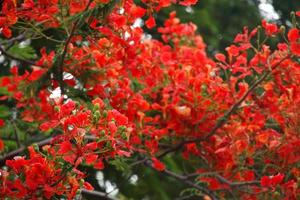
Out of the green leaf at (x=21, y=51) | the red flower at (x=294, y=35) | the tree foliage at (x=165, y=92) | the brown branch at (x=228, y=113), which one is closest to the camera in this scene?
the tree foliage at (x=165, y=92)

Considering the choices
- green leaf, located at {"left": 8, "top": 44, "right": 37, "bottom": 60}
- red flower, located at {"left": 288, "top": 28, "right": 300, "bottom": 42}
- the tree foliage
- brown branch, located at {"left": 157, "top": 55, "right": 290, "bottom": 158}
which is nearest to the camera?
the tree foliage

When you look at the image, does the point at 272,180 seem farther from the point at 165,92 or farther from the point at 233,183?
the point at 165,92

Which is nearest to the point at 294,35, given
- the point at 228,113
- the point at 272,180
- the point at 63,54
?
the point at 228,113

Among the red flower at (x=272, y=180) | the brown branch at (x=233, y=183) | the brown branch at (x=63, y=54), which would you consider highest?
the brown branch at (x=63, y=54)

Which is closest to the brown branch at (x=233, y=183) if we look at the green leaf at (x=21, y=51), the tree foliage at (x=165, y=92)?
the tree foliage at (x=165, y=92)

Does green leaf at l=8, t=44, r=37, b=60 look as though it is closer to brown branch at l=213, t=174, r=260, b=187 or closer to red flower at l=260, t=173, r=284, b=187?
brown branch at l=213, t=174, r=260, b=187

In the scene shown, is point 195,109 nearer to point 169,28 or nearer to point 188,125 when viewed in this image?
point 188,125

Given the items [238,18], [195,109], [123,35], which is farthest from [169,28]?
[238,18]

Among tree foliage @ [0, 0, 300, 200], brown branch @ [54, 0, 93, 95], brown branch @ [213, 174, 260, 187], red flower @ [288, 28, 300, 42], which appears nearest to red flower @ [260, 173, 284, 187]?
tree foliage @ [0, 0, 300, 200]

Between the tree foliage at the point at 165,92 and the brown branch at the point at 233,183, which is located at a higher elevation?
the tree foliage at the point at 165,92

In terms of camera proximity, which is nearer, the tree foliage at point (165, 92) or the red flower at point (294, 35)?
the tree foliage at point (165, 92)

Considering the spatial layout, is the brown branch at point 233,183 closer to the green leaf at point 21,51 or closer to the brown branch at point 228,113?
the brown branch at point 228,113

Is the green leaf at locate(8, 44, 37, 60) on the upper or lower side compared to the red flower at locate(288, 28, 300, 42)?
lower

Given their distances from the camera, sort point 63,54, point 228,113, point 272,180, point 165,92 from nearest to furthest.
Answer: point 63,54, point 272,180, point 228,113, point 165,92
